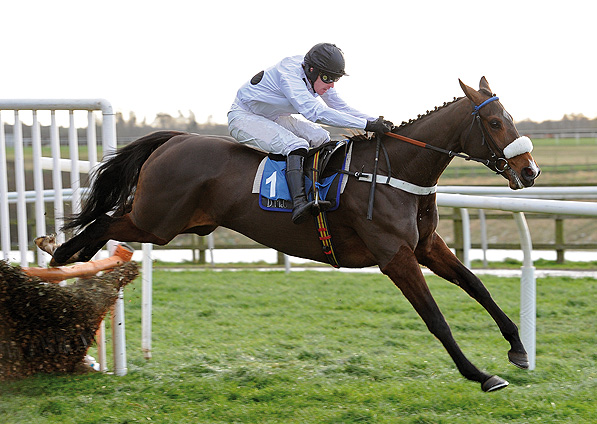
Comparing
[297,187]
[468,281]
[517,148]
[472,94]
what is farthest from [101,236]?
[517,148]

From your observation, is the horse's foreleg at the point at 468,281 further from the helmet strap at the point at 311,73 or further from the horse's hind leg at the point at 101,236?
the horse's hind leg at the point at 101,236

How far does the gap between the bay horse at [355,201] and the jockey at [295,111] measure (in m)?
0.16

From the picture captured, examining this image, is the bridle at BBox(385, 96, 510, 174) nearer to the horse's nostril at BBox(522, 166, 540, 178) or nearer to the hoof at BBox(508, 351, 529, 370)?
the horse's nostril at BBox(522, 166, 540, 178)

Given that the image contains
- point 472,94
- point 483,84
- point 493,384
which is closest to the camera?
point 493,384

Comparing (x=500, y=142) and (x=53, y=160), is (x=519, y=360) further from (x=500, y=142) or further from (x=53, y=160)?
(x=53, y=160)

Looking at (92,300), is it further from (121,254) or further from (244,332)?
(244,332)

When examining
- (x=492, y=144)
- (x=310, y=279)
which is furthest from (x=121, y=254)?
(x=310, y=279)

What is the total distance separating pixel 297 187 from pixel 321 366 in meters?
1.35

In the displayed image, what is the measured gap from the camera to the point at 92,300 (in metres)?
4.04

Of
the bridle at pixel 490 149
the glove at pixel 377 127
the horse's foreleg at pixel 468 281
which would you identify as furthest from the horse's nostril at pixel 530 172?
the glove at pixel 377 127

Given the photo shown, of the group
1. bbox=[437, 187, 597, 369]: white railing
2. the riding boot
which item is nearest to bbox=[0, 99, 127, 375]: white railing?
the riding boot

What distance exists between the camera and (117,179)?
4.53 metres

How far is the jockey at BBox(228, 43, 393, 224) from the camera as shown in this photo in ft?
12.8

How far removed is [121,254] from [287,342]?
1.51m
